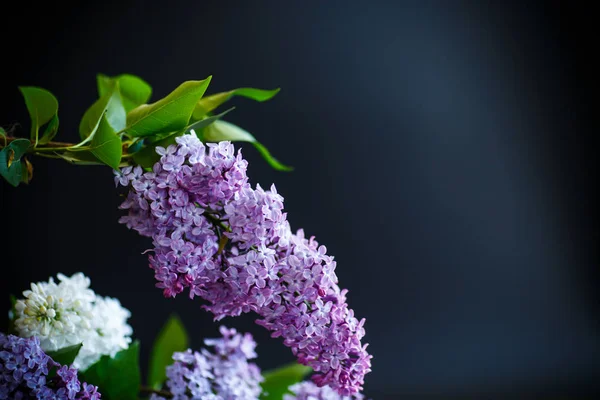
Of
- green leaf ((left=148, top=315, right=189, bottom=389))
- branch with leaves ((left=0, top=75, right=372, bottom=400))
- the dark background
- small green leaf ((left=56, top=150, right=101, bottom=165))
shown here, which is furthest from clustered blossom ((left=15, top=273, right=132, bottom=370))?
the dark background

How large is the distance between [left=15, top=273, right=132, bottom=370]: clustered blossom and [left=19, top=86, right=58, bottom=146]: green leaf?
0.41 ft

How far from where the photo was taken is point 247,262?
0.40m

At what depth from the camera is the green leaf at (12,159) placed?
41cm

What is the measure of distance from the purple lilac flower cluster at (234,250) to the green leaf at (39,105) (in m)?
0.11

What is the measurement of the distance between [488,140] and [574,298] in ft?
1.61

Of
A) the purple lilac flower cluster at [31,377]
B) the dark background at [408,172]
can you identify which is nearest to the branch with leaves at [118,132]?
the purple lilac flower cluster at [31,377]

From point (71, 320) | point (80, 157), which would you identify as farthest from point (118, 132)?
point (71, 320)

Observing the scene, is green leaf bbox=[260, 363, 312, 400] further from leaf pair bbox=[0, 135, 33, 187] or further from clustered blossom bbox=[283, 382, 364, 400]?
leaf pair bbox=[0, 135, 33, 187]

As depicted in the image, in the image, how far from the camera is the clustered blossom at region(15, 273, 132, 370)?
46 centimetres

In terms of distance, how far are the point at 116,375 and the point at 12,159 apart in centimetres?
20

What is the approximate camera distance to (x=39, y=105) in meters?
0.48

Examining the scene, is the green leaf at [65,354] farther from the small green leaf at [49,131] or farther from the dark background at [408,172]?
the dark background at [408,172]

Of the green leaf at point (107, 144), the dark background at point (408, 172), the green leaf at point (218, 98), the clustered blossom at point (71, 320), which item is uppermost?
the dark background at point (408, 172)

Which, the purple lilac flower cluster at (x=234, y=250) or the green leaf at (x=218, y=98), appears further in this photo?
the green leaf at (x=218, y=98)
